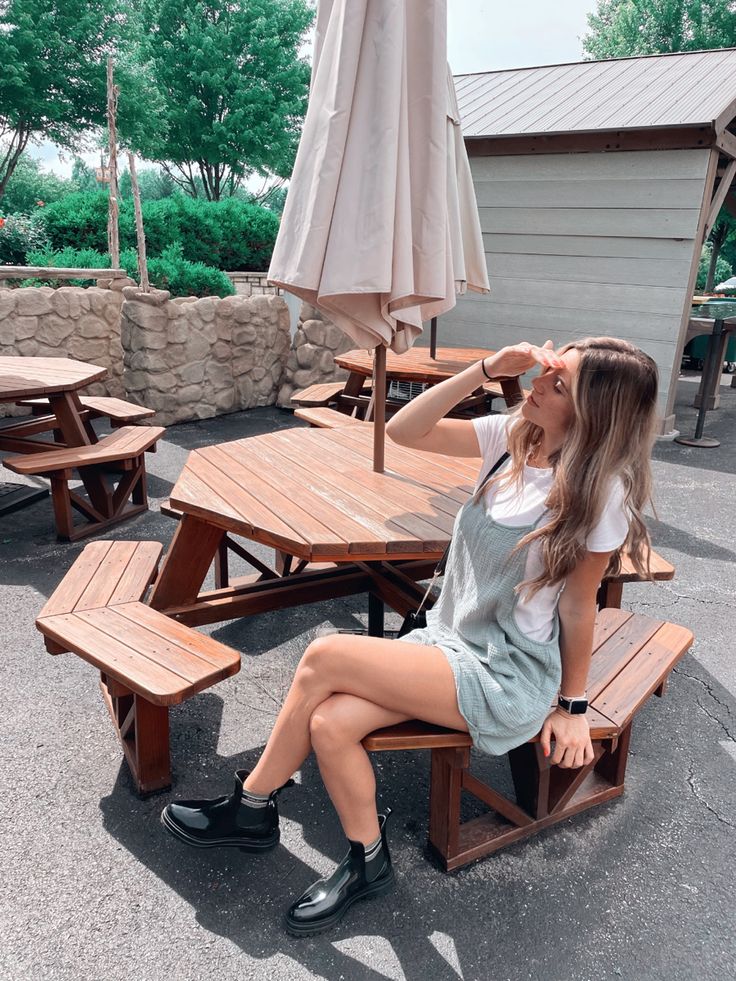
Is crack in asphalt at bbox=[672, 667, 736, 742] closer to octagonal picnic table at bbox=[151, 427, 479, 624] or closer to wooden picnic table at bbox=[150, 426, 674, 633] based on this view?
wooden picnic table at bbox=[150, 426, 674, 633]

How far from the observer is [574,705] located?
6.04ft

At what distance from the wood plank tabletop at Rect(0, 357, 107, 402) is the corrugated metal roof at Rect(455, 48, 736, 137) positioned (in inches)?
201

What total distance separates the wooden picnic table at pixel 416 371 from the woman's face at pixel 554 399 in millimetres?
3042

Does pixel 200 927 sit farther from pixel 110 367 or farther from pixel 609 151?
pixel 609 151

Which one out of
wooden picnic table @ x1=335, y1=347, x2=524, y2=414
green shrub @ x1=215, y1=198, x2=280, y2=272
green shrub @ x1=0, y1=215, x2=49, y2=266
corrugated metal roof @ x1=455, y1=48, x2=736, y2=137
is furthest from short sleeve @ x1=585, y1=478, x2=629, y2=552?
green shrub @ x1=215, y1=198, x2=280, y2=272

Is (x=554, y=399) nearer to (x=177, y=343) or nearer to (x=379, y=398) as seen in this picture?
(x=379, y=398)

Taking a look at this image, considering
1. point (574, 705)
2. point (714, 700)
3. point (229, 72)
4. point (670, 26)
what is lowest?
point (714, 700)

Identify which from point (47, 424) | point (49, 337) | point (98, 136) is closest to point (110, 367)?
point (49, 337)

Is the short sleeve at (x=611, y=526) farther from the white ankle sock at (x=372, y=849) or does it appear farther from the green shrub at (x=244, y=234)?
the green shrub at (x=244, y=234)

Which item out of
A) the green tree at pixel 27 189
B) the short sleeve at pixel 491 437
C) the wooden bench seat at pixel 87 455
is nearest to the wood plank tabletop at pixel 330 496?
the short sleeve at pixel 491 437

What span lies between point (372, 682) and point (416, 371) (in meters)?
3.44

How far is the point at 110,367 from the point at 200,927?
674 centimetres

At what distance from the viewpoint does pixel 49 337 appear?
7.12m

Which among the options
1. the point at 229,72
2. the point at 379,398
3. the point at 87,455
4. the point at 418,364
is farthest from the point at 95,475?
the point at 229,72
